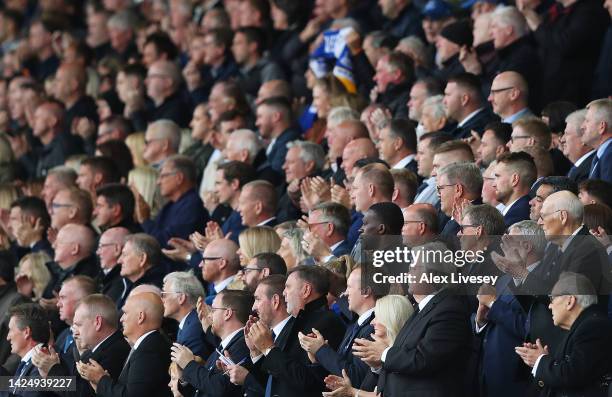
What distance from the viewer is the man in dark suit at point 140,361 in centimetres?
879

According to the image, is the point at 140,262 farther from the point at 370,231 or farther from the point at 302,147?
the point at 370,231

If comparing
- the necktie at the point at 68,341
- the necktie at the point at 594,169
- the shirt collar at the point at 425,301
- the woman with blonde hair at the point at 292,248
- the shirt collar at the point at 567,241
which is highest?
the shirt collar at the point at 567,241

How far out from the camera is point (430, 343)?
7.22 meters

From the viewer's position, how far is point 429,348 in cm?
721

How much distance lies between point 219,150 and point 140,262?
2.51m

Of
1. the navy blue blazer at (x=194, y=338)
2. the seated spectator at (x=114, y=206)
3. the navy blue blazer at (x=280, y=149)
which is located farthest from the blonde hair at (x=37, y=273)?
the navy blue blazer at (x=194, y=338)

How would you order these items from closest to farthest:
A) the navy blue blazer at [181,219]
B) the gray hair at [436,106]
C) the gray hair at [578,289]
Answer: the gray hair at [578,289]
the gray hair at [436,106]
the navy blue blazer at [181,219]

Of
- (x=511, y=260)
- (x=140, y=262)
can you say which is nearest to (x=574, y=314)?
(x=511, y=260)

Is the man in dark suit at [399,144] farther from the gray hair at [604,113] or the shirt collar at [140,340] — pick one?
the shirt collar at [140,340]

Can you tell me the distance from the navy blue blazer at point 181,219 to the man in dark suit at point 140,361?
237cm

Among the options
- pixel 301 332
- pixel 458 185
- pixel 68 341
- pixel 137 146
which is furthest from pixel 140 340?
pixel 137 146

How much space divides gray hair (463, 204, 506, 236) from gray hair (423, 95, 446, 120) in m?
2.86

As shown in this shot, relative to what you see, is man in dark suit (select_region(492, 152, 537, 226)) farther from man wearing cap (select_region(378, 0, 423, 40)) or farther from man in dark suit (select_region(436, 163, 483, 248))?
man wearing cap (select_region(378, 0, 423, 40))

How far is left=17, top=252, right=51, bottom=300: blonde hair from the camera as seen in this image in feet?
37.0
